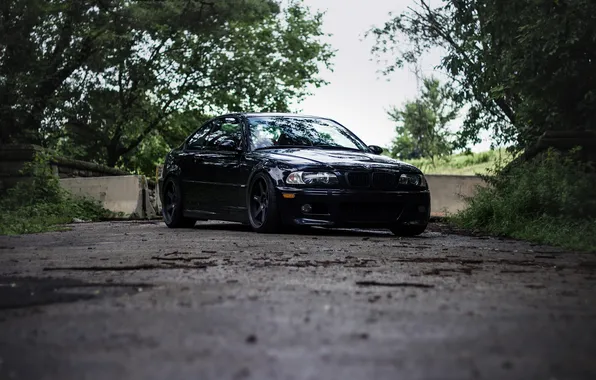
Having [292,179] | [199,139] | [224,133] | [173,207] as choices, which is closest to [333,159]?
[292,179]

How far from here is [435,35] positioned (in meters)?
35.8

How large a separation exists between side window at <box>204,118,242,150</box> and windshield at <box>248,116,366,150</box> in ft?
0.64

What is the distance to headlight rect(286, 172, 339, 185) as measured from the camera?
12.8 m

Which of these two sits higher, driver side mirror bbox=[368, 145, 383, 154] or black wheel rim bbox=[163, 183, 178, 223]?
driver side mirror bbox=[368, 145, 383, 154]

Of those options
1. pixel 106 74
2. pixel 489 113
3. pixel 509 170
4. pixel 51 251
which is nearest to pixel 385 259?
pixel 51 251

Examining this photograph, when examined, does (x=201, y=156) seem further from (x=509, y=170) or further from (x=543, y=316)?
(x=543, y=316)

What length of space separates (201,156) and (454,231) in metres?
3.60

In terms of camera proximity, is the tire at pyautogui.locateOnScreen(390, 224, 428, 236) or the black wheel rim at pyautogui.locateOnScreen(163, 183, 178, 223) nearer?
the tire at pyautogui.locateOnScreen(390, 224, 428, 236)

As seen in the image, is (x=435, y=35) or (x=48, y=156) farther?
(x=435, y=35)

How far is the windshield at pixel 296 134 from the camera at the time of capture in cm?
1410

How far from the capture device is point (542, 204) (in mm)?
13289

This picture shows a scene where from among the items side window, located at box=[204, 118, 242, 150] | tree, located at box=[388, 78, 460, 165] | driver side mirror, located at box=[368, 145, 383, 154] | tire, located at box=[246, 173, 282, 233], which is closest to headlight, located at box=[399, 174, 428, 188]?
driver side mirror, located at box=[368, 145, 383, 154]

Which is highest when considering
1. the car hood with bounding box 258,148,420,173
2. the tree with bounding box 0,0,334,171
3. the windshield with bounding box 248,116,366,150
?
the tree with bounding box 0,0,334,171

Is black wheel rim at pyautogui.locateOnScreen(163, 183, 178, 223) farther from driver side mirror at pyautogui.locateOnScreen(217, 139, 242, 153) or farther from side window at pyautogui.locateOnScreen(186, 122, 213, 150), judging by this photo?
driver side mirror at pyautogui.locateOnScreen(217, 139, 242, 153)
